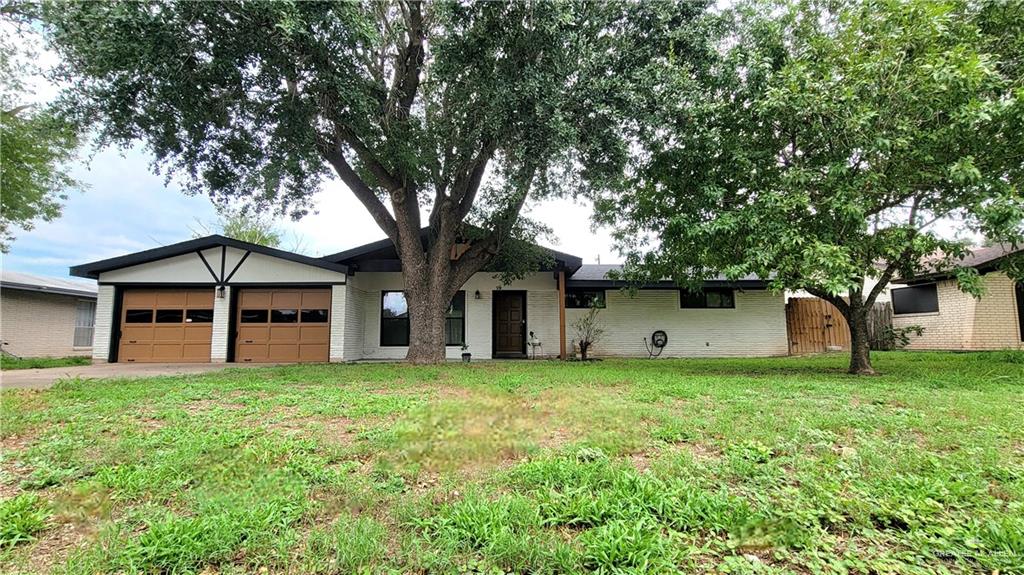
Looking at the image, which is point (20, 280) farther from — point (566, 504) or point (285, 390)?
point (566, 504)

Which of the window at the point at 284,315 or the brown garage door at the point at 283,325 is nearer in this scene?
the brown garage door at the point at 283,325

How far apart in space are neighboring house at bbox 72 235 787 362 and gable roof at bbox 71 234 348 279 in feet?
0.10

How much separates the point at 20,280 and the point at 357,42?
16395 millimetres

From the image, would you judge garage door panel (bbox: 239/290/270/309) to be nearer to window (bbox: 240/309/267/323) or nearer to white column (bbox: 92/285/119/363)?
window (bbox: 240/309/267/323)

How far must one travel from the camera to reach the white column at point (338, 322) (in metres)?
11.8

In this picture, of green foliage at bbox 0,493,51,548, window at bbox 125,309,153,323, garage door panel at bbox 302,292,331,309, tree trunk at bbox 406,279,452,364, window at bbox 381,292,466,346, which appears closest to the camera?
green foliage at bbox 0,493,51,548

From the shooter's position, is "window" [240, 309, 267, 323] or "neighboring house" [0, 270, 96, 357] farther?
"neighboring house" [0, 270, 96, 357]

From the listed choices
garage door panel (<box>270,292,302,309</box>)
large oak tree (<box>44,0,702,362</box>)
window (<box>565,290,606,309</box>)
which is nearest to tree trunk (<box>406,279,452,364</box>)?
large oak tree (<box>44,0,702,362</box>)

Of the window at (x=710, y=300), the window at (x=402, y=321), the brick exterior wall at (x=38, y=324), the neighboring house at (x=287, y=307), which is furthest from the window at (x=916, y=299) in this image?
the brick exterior wall at (x=38, y=324)

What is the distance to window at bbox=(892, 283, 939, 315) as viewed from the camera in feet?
46.6

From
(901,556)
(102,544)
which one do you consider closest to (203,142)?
(102,544)

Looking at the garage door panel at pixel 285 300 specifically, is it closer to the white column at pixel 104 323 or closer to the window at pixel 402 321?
the window at pixel 402 321

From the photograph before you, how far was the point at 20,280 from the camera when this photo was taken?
14.6m

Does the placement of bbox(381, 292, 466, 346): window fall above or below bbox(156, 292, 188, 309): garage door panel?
below
